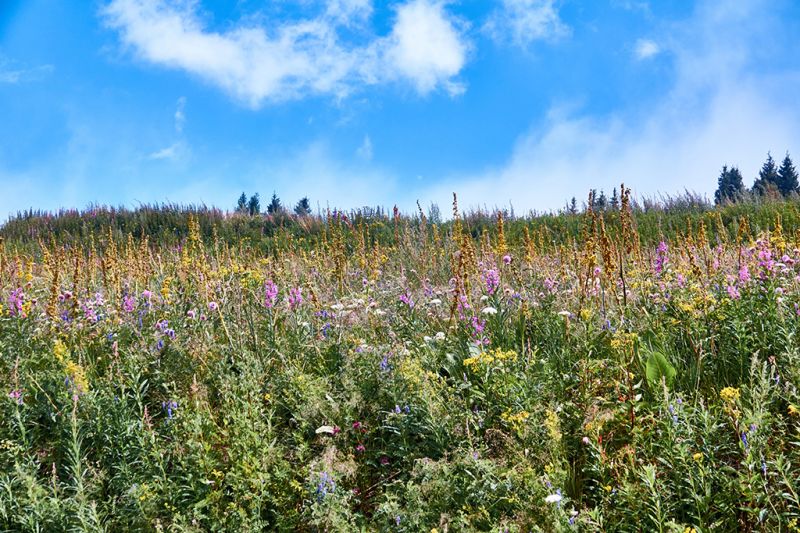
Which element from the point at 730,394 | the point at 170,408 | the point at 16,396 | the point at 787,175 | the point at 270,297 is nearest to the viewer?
the point at 730,394

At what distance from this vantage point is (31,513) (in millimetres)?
2918

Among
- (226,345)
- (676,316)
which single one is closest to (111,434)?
(226,345)

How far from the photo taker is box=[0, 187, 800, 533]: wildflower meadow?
2562mm

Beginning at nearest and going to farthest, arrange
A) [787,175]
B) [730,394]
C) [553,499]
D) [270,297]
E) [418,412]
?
[553,499] → [730,394] → [418,412] → [270,297] → [787,175]

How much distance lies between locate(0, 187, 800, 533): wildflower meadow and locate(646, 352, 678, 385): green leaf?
0.5 inches

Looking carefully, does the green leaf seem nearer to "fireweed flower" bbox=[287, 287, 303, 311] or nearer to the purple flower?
"fireweed flower" bbox=[287, 287, 303, 311]

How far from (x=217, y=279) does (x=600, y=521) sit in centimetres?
431

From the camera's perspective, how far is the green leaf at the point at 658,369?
324 cm

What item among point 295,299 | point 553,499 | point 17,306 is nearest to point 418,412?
point 553,499

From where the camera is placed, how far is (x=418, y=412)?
3.26 meters

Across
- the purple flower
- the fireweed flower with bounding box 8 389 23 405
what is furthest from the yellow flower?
the purple flower

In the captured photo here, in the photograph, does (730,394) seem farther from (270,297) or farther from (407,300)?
(270,297)

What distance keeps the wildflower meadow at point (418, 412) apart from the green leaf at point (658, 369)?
0.01 meters

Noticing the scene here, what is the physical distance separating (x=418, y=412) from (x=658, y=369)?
5.11ft
